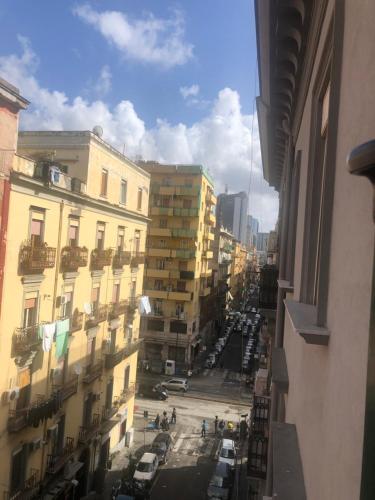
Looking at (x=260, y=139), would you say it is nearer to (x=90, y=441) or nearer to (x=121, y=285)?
(x=121, y=285)

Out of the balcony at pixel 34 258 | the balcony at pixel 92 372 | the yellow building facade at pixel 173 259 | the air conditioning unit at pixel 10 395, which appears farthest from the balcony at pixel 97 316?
the yellow building facade at pixel 173 259

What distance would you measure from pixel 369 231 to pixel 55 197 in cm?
1537

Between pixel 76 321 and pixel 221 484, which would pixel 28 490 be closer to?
pixel 76 321

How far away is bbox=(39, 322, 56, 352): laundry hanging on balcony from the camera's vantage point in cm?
1509

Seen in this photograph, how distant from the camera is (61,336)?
16500 millimetres

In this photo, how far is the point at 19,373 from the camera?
14742 millimetres

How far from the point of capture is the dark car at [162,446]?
2388 centimetres

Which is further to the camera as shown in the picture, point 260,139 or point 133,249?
point 133,249

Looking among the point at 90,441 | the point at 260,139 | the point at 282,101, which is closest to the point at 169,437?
the point at 90,441

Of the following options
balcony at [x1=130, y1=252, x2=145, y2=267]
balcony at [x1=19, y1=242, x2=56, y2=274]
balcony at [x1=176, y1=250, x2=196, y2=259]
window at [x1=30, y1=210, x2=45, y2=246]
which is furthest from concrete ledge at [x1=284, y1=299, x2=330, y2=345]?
balcony at [x1=176, y1=250, x2=196, y2=259]

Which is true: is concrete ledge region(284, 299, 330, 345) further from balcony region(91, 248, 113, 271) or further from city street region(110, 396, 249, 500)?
city street region(110, 396, 249, 500)

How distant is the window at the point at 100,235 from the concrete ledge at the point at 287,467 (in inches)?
665

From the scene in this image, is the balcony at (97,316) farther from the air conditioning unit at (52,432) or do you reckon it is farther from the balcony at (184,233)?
the balcony at (184,233)

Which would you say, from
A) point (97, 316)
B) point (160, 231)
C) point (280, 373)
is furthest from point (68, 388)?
point (160, 231)
